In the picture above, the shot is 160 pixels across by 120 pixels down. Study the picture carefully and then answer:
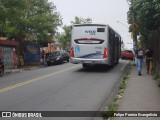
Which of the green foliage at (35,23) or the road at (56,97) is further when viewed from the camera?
the green foliage at (35,23)

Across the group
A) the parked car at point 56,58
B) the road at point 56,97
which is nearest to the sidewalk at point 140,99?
the road at point 56,97

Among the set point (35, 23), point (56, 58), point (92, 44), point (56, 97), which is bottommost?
point (56, 58)

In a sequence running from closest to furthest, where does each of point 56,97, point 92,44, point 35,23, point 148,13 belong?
point 56,97 < point 92,44 < point 148,13 < point 35,23

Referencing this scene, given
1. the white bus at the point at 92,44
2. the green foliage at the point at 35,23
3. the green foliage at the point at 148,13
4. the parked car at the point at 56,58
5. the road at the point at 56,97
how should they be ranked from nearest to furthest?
the road at the point at 56,97, the white bus at the point at 92,44, the green foliage at the point at 148,13, the green foliage at the point at 35,23, the parked car at the point at 56,58

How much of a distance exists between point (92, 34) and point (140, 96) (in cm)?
1245

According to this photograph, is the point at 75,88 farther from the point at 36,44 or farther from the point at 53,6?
the point at 53,6

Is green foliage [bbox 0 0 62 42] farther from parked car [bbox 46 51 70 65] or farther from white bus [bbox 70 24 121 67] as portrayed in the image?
white bus [bbox 70 24 121 67]

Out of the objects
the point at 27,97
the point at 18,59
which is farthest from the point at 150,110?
the point at 18,59

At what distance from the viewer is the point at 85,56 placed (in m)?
24.9

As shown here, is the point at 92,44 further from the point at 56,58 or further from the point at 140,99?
the point at 56,58

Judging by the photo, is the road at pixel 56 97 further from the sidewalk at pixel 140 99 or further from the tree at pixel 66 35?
the tree at pixel 66 35

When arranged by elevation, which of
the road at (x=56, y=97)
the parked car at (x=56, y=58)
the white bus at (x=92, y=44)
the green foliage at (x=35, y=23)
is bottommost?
the parked car at (x=56, y=58)

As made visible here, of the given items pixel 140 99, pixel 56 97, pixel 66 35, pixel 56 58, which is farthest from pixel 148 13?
pixel 66 35

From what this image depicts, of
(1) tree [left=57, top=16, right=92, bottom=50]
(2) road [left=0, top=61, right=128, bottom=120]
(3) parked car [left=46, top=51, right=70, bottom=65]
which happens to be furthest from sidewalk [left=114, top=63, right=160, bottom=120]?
(1) tree [left=57, top=16, right=92, bottom=50]
